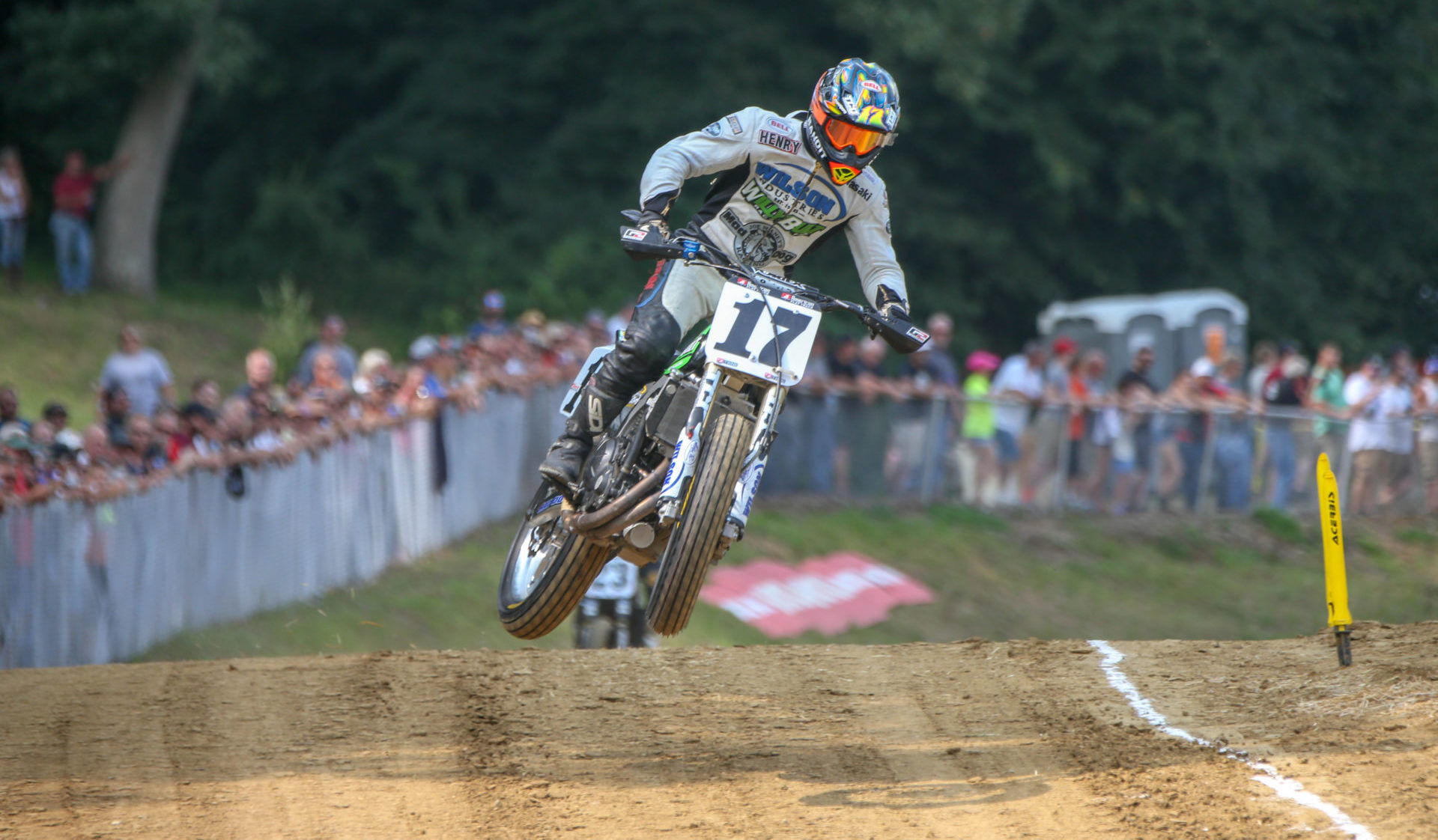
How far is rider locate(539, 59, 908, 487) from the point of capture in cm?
732

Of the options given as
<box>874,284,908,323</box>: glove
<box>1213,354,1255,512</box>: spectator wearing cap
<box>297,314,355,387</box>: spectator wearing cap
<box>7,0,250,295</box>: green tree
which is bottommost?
<box>1213,354,1255,512</box>: spectator wearing cap

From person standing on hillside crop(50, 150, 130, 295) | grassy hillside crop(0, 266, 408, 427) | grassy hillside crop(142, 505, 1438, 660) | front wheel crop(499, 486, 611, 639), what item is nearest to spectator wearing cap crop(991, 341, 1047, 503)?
grassy hillside crop(142, 505, 1438, 660)

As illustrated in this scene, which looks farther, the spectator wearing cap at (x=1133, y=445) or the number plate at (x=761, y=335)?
the spectator wearing cap at (x=1133, y=445)

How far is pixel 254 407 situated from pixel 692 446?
270 inches

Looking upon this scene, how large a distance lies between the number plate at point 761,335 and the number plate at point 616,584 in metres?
4.38

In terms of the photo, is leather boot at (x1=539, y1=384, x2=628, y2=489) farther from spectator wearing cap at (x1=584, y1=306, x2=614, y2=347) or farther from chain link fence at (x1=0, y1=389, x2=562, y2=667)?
spectator wearing cap at (x1=584, y1=306, x2=614, y2=347)

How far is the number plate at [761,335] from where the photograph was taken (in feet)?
22.3

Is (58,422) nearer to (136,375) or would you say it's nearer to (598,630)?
(136,375)

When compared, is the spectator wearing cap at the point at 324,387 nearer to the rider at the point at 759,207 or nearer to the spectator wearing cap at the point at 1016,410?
the rider at the point at 759,207

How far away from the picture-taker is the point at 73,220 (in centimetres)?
2150

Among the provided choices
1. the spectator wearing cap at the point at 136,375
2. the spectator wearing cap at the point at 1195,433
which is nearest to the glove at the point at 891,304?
the spectator wearing cap at the point at 136,375

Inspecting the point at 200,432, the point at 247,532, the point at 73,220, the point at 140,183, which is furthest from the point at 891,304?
the point at 140,183

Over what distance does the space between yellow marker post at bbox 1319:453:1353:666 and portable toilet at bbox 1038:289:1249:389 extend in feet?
43.1

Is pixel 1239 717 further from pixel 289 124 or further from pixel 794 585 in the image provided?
pixel 289 124
